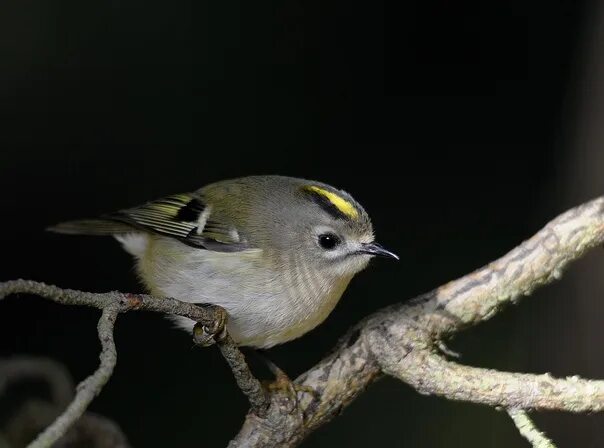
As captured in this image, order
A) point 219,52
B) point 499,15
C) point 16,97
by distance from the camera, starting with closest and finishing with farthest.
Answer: point 16,97 < point 219,52 < point 499,15

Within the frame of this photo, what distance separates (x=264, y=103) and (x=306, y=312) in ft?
2.43

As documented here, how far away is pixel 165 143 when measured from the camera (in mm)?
1827

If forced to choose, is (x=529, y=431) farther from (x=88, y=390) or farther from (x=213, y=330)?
(x=88, y=390)

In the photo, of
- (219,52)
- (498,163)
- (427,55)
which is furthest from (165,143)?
(498,163)

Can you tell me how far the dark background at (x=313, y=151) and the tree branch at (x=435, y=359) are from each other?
499 mm

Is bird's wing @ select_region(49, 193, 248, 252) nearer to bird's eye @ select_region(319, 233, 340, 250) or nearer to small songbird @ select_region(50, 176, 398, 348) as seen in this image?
small songbird @ select_region(50, 176, 398, 348)

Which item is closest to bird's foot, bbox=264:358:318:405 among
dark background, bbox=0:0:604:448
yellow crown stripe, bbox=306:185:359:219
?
yellow crown stripe, bbox=306:185:359:219

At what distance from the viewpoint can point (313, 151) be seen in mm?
1916

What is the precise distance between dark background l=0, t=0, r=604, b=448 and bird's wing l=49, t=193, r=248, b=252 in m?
0.29

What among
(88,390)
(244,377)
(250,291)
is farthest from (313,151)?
(88,390)

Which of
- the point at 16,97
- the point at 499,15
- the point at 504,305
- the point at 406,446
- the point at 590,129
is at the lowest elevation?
the point at 406,446

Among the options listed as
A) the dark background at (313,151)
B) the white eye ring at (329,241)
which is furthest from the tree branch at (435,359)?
the dark background at (313,151)

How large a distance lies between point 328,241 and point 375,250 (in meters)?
0.09

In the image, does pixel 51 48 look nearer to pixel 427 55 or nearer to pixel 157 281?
pixel 157 281
